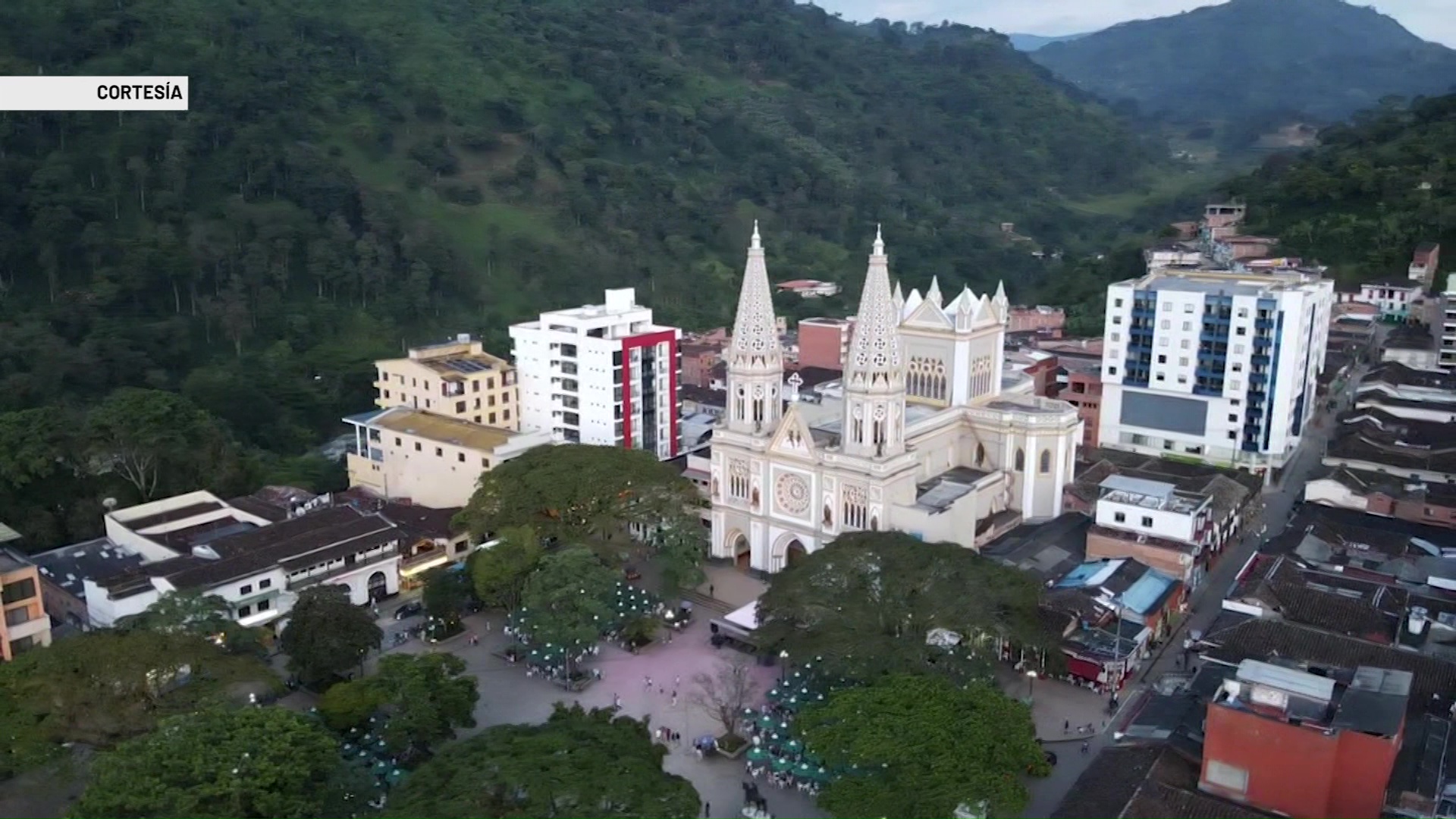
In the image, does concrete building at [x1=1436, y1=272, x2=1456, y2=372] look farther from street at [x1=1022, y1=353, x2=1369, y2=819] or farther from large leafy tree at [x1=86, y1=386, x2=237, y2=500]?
large leafy tree at [x1=86, y1=386, x2=237, y2=500]

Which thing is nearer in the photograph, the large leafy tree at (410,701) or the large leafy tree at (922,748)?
the large leafy tree at (922,748)

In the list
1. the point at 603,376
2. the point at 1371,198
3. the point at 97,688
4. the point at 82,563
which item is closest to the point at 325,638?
the point at 97,688

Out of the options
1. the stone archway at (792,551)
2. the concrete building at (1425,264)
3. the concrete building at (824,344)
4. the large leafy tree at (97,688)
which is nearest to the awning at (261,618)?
the large leafy tree at (97,688)

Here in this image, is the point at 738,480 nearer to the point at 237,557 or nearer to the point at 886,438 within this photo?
the point at 886,438

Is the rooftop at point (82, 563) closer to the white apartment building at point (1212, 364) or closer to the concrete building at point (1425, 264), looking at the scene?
the white apartment building at point (1212, 364)

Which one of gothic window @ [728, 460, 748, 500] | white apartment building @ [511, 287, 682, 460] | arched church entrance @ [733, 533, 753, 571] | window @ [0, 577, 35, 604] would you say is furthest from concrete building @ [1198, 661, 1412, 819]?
window @ [0, 577, 35, 604]

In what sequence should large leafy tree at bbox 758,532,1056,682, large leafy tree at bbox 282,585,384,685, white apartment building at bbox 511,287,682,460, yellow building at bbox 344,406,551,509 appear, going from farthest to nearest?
white apartment building at bbox 511,287,682,460 → yellow building at bbox 344,406,551,509 → large leafy tree at bbox 282,585,384,685 → large leafy tree at bbox 758,532,1056,682
